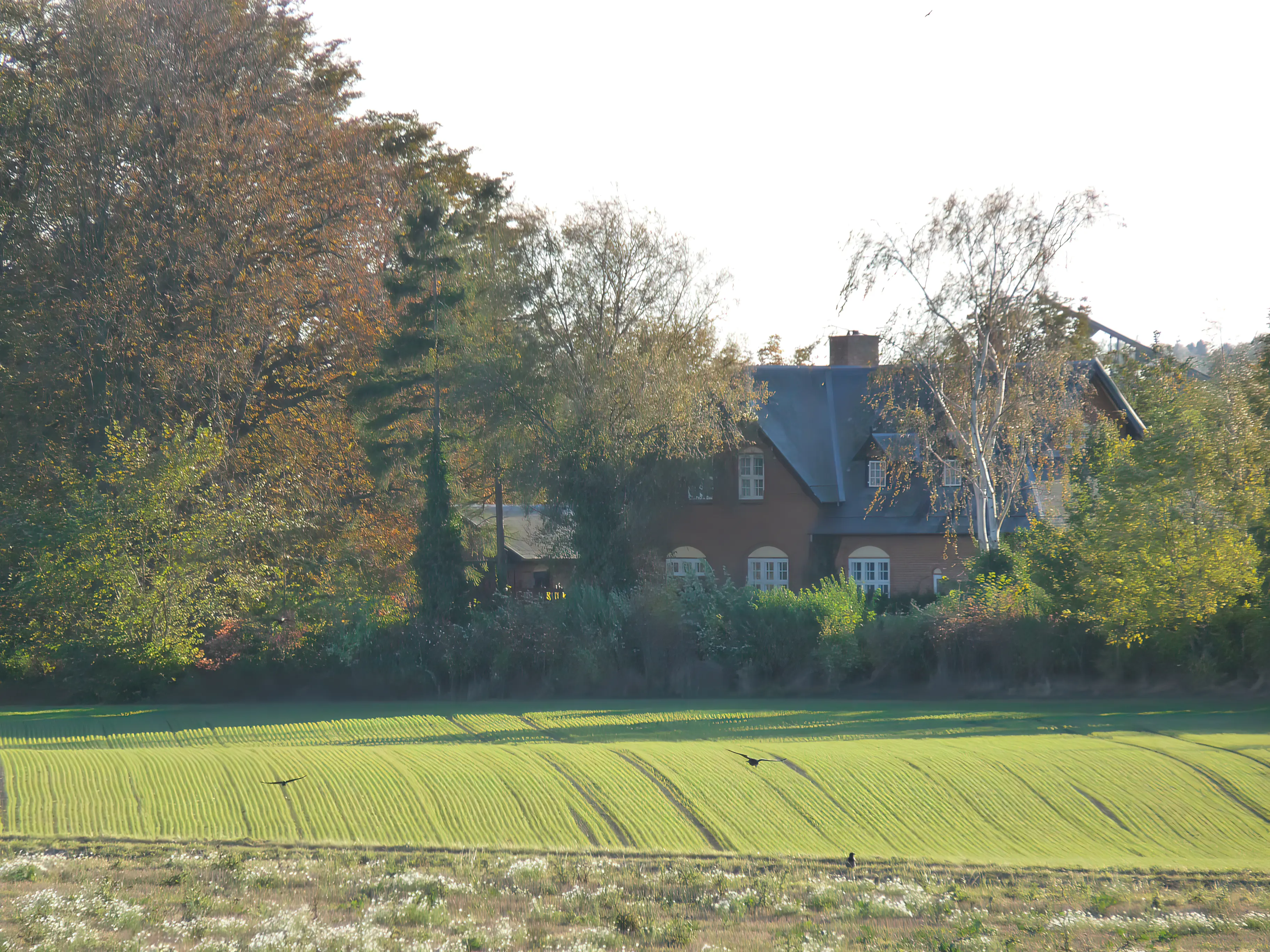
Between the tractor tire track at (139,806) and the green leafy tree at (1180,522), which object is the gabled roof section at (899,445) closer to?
the green leafy tree at (1180,522)

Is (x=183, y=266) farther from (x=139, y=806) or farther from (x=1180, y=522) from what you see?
(x=1180, y=522)

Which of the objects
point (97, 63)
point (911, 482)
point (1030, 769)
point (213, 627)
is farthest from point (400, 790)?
point (911, 482)

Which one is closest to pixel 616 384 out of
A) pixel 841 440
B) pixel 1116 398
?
pixel 841 440

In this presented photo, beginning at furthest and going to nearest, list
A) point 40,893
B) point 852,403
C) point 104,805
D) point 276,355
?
point 852,403 < point 276,355 < point 104,805 < point 40,893

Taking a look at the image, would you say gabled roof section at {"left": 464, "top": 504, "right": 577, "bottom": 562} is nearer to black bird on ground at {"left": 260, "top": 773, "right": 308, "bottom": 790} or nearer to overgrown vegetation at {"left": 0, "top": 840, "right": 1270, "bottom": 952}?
black bird on ground at {"left": 260, "top": 773, "right": 308, "bottom": 790}

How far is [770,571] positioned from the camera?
39.8 meters

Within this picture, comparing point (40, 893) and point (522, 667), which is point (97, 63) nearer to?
point (522, 667)

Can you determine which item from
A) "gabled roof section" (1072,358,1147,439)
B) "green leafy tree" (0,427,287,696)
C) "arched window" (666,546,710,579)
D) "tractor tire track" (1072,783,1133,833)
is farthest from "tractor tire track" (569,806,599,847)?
"gabled roof section" (1072,358,1147,439)

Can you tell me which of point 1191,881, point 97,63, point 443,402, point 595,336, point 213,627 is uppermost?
point 97,63

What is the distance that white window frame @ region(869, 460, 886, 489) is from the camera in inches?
1578

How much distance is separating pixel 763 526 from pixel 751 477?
5.78 ft

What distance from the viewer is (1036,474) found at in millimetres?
34594

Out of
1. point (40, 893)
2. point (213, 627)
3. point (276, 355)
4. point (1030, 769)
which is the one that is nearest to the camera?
point (40, 893)

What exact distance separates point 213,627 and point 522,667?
7.80m
